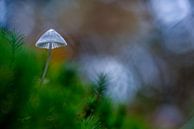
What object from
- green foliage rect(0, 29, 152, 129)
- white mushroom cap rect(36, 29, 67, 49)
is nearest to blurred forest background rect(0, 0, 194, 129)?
white mushroom cap rect(36, 29, 67, 49)

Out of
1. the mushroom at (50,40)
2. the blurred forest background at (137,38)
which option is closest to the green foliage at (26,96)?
the mushroom at (50,40)

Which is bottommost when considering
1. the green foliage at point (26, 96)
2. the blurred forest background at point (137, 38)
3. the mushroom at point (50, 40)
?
the green foliage at point (26, 96)

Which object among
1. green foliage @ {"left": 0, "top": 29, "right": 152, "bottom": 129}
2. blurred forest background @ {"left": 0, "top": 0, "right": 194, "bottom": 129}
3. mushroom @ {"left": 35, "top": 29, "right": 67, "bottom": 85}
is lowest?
green foliage @ {"left": 0, "top": 29, "right": 152, "bottom": 129}

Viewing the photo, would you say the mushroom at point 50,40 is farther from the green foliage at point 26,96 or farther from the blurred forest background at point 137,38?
the blurred forest background at point 137,38

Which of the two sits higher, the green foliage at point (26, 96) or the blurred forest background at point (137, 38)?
the blurred forest background at point (137, 38)

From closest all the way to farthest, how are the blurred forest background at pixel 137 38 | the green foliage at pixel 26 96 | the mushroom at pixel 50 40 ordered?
1. the green foliage at pixel 26 96
2. the mushroom at pixel 50 40
3. the blurred forest background at pixel 137 38

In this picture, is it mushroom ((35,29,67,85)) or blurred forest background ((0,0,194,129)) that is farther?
blurred forest background ((0,0,194,129))

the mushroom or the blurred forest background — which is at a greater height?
the blurred forest background

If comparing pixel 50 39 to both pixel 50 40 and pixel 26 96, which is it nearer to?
pixel 50 40

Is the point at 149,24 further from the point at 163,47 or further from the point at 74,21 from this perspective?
the point at 74,21

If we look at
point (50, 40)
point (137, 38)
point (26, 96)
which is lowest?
point (26, 96)

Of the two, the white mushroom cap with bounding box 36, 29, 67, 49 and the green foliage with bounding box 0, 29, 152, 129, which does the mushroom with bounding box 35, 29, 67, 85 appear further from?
the green foliage with bounding box 0, 29, 152, 129

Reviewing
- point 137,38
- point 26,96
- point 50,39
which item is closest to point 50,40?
point 50,39
